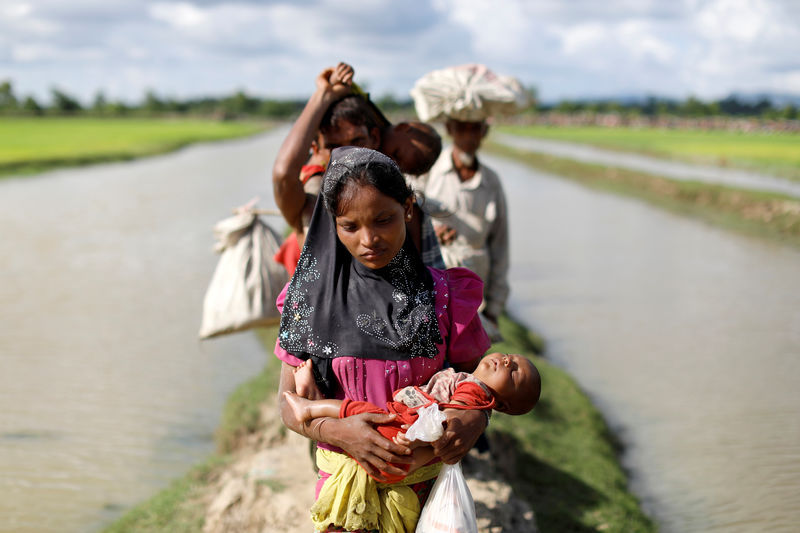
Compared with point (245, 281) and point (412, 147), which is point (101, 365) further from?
point (412, 147)

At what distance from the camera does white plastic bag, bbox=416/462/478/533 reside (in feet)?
5.16

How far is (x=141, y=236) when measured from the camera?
41.2ft

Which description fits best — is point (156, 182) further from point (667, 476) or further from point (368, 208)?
point (368, 208)

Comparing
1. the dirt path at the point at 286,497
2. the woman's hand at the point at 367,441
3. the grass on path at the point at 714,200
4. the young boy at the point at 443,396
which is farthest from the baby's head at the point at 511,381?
the grass on path at the point at 714,200

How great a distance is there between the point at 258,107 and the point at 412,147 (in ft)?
350

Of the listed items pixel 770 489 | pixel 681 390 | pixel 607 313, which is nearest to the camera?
pixel 770 489

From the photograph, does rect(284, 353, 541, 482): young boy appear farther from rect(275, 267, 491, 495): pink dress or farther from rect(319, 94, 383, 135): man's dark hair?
rect(319, 94, 383, 135): man's dark hair

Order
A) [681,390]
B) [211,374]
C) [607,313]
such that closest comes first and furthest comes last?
[681,390], [211,374], [607,313]

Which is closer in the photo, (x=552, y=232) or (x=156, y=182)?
(x=552, y=232)

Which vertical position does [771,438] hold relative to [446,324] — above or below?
below

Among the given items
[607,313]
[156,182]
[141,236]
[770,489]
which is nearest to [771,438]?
[770,489]

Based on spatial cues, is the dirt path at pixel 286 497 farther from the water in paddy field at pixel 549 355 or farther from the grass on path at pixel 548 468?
the water in paddy field at pixel 549 355

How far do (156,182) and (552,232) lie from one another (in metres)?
13.2

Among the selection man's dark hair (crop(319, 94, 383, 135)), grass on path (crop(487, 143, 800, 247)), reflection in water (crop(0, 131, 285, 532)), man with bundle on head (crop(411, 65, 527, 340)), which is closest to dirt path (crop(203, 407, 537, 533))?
man with bundle on head (crop(411, 65, 527, 340))
